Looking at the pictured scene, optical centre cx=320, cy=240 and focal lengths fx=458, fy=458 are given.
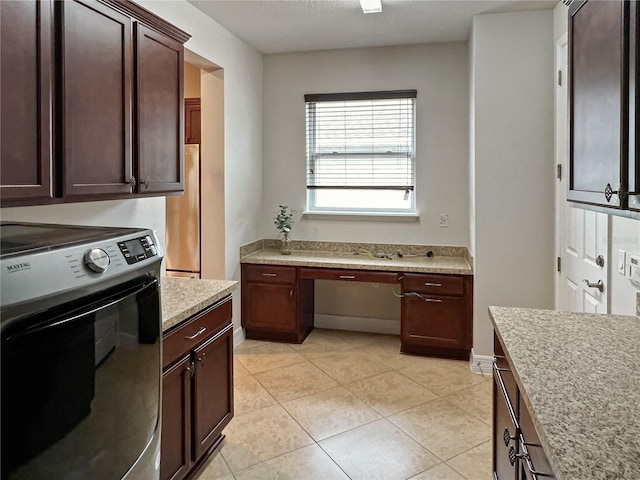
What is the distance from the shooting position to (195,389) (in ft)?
6.77

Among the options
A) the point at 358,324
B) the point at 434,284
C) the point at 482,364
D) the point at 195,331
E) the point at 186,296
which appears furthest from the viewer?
the point at 358,324

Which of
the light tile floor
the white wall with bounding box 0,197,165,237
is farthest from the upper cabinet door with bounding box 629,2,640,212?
Answer: the white wall with bounding box 0,197,165,237

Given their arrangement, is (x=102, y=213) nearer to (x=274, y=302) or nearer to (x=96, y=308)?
(x=96, y=308)

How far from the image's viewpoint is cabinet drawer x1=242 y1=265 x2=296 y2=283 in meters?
3.95

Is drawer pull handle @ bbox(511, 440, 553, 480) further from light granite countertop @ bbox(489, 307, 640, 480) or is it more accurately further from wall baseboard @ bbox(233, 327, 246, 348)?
wall baseboard @ bbox(233, 327, 246, 348)

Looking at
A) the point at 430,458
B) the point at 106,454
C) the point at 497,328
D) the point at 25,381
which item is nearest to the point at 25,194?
the point at 25,381

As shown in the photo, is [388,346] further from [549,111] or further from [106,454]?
[106,454]

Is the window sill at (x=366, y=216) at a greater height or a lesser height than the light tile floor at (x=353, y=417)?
greater

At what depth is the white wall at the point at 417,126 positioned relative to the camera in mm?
4078

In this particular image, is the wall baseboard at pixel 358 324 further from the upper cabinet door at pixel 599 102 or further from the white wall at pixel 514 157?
the upper cabinet door at pixel 599 102

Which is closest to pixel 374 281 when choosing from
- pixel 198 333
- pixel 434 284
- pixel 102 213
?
pixel 434 284

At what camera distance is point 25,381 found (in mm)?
1010

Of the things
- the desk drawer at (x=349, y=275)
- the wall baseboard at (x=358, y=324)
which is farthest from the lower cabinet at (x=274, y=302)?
the wall baseboard at (x=358, y=324)

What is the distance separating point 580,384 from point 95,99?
1.91 m
